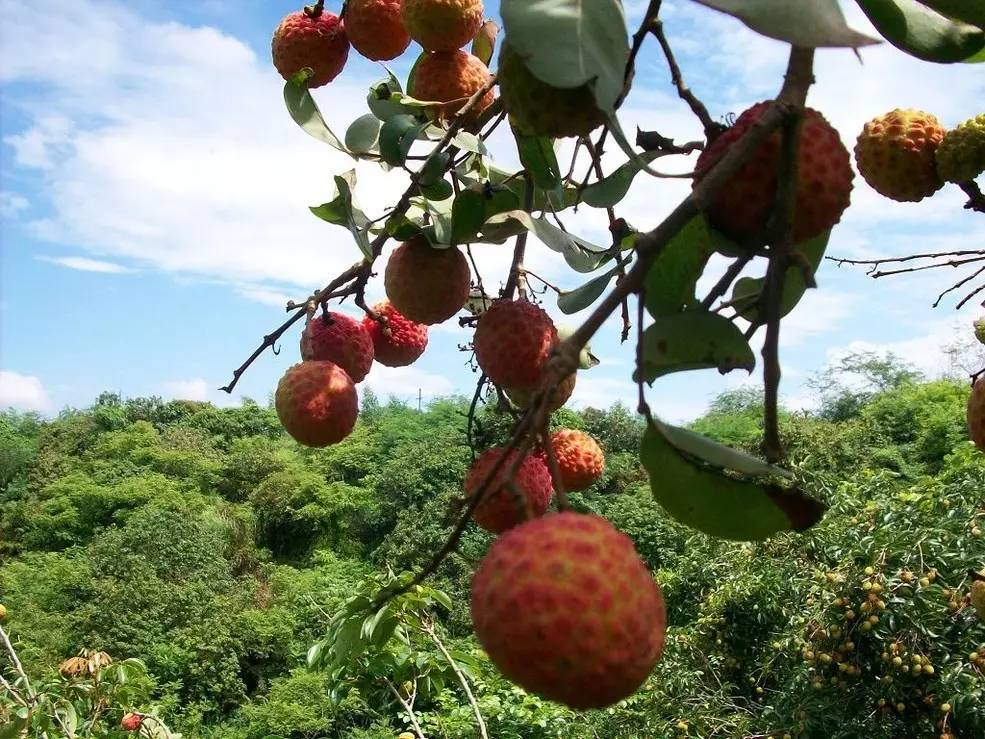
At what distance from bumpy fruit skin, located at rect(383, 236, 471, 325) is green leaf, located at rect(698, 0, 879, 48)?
348 mm

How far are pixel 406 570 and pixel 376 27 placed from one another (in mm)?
4287

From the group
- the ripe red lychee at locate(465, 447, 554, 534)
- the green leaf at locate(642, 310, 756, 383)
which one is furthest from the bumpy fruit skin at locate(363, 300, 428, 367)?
the green leaf at locate(642, 310, 756, 383)

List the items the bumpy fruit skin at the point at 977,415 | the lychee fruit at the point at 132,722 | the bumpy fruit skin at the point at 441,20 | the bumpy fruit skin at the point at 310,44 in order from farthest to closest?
the lychee fruit at the point at 132,722 < the bumpy fruit skin at the point at 310,44 < the bumpy fruit skin at the point at 441,20 < the bumpy fruit skin at the point at 977,415

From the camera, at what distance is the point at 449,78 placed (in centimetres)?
73

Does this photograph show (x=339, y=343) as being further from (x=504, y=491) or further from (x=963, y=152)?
(x=963, y=152)

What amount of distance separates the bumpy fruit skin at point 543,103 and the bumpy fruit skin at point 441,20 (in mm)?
318

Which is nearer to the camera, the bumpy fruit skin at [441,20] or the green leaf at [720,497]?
the green leaf at [720,497]

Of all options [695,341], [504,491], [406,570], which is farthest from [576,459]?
[406,570]

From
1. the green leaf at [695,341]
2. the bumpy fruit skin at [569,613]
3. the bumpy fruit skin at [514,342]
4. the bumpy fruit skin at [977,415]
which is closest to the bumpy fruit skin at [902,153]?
the bumpy fruit skin at [977,415]

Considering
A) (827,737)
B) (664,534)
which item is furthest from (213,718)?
(827,737)

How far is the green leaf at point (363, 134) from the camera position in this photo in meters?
0.72

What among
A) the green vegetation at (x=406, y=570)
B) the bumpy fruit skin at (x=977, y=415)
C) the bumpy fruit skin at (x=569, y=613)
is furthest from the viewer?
the green vegetation at (x=406, y=570)

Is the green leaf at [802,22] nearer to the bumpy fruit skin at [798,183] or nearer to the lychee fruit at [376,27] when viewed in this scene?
the bumpy fruit skin at [798,183]

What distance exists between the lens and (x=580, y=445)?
0.78m
